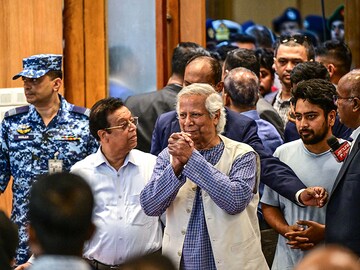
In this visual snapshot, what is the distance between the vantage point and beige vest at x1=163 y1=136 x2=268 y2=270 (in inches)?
190

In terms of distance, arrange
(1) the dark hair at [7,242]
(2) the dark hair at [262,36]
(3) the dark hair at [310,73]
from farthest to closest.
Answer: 1. (2) the dark hair at [262,36]
2. (3) the dark hair at [310,73]
3. (1) the dark hair at [7,242]

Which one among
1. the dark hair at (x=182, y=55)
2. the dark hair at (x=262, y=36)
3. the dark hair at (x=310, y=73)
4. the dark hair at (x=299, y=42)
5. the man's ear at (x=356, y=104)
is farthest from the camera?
the dark hair at (x=262, y=36)

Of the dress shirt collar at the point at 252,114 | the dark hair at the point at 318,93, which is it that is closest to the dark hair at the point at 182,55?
the dress shirt collar at the point at 252,114

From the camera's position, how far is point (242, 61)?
646 cm

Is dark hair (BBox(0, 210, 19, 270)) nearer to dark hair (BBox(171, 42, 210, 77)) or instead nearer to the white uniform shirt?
the white uniform shirt

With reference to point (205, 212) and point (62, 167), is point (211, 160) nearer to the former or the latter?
point (205, 212)

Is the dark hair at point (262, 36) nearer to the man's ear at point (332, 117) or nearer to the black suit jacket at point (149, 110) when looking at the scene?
the black suit jacket at point (149, 110)

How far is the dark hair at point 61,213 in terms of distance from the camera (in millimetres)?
3176

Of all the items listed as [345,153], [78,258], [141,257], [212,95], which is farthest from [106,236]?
[141,257]

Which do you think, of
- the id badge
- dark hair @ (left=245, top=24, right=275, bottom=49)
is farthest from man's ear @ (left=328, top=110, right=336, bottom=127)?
dark hair @ (left=245, top=24, right=275, bottom=49)

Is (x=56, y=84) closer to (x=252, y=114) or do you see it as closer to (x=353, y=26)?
(x=252, y=114)

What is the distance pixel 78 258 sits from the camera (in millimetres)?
3123

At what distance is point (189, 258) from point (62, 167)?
1345 mm

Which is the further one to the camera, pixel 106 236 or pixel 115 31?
pixel 115 31
